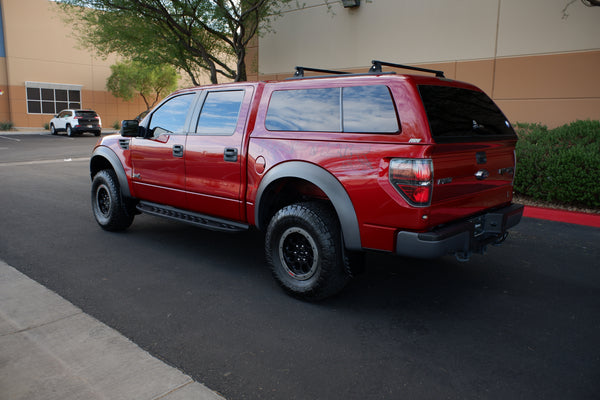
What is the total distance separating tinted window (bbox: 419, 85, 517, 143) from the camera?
3656mm

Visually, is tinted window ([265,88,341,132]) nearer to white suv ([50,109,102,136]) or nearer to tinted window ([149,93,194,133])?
tinted window ([149,93,194,133])

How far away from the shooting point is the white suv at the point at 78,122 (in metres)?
30.1

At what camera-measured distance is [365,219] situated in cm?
370

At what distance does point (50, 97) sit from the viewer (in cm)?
3769

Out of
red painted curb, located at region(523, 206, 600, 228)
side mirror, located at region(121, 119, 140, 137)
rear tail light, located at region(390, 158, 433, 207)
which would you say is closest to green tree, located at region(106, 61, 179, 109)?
side mirror, located at region(121, 119, 140, 137)

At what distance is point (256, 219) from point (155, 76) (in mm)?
38166

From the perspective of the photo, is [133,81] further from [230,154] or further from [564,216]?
[230,154]

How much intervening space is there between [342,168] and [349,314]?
121 centimetres

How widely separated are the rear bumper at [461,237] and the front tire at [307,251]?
60cm

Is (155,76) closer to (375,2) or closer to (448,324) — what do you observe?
(375,2)

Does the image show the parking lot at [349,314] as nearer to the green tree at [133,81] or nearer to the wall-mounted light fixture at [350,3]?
the wall-mounted light fixture at [350,3]

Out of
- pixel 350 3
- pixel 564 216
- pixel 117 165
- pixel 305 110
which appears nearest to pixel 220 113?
pixel 305 110

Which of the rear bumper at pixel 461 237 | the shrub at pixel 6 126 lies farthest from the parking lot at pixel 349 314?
the shrub at pixel 6 126

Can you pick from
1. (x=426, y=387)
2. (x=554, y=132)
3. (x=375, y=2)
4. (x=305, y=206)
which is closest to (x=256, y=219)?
(x=305, y=206)
